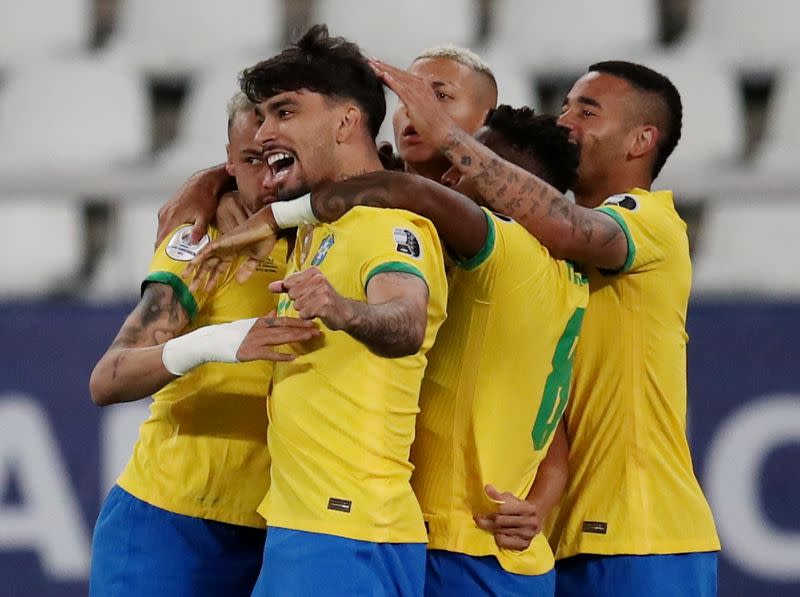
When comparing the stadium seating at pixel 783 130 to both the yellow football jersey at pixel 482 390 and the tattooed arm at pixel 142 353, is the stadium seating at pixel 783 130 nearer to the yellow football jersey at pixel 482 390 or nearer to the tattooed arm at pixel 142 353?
the yellow football jersey at pixel 482 390

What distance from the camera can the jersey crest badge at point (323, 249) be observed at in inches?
106

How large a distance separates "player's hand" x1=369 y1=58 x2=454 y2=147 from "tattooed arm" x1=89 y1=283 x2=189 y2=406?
623 millimetres

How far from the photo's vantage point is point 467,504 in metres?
2.91

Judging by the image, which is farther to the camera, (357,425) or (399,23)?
(399,23)

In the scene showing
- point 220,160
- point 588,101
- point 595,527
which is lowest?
point 595,527

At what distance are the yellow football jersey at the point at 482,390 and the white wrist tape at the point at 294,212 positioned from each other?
0.32m

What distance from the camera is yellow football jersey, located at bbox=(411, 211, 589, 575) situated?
2889 mm

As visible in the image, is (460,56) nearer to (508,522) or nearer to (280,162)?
(280,162)

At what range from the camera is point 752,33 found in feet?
20.0

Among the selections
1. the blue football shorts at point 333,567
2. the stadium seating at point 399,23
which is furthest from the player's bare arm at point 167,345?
the stadium seating at point 399,23

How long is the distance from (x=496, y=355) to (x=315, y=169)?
0.51 meters

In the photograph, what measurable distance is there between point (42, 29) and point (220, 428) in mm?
3557

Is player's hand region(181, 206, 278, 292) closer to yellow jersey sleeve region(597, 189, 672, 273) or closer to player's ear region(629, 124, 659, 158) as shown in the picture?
yellow jersey sleeve region(597, 189, 672, 273)

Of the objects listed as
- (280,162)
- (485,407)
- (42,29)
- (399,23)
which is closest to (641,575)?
(485,407)
